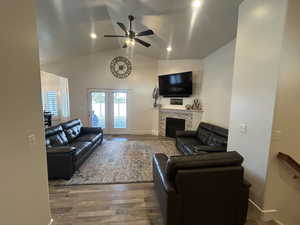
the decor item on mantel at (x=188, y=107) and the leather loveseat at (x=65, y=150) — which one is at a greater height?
the decor item on mantel at (x=188, y=107)

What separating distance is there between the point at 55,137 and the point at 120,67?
4.19 m

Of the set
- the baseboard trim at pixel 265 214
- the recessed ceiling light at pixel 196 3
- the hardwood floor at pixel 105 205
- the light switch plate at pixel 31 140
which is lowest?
the hardwood floor at pixel 105 205

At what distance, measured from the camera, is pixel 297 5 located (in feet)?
5.98

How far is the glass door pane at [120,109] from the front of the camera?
7059 millimetres

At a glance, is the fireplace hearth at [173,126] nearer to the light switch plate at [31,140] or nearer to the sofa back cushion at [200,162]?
the sofa back cushion at [200,162]

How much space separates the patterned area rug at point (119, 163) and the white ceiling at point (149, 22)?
11.1ft

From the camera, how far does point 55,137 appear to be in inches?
149

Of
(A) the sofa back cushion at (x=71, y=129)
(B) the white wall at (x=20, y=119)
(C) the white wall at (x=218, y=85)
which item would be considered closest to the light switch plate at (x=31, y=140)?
(B) the white wall at (x=20, y=119)

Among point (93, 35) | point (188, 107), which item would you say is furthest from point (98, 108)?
point (188, 107)

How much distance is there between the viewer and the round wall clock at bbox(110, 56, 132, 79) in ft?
22.5

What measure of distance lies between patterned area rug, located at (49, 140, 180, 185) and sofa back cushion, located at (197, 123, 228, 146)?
95cm

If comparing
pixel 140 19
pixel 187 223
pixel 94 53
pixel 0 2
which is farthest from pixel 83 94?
pixel 187 223

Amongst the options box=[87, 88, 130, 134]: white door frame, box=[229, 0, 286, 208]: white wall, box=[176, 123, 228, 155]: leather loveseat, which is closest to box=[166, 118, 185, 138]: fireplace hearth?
box=[176, 123, 228, 155]: leather loveseat

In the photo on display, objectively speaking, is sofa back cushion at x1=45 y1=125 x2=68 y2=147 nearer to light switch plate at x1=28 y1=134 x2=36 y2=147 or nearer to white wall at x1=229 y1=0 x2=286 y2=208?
light switch plate at x1=28 y1=134 x2=36 y2=147
